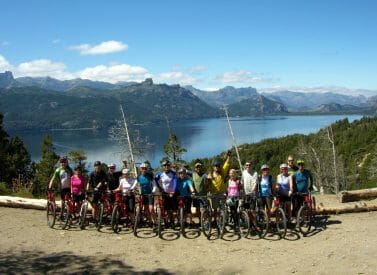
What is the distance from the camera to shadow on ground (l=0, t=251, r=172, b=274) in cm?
910

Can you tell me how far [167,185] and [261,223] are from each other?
9.53 feet

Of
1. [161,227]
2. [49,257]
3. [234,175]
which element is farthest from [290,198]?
[49,257]

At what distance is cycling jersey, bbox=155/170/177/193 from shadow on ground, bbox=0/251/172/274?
2.73 metres

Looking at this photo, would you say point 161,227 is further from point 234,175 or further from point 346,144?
point 346,144

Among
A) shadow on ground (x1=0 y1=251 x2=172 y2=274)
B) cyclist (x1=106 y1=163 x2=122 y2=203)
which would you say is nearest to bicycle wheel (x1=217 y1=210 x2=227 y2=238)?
shadow on ground (x1=0 y1=251 x2=172 y2=274)

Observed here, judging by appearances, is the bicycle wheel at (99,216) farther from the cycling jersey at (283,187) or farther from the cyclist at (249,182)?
the cycling jersey at (283,187)

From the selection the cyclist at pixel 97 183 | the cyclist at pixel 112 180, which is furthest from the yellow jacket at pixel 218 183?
the cyclist at pixel 97 183

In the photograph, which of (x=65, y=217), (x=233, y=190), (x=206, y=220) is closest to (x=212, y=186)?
(x=233, y=190)

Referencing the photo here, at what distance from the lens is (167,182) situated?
11844mm

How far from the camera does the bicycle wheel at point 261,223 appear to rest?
11.4 metres

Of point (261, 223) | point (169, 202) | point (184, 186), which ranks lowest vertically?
point (261, 223)

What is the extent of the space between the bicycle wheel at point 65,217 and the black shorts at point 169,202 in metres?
3.20

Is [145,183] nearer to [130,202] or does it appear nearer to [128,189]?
[128,189]

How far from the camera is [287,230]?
11.9 m
